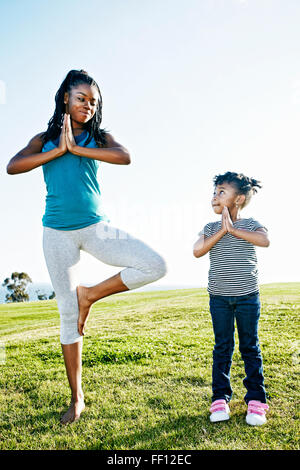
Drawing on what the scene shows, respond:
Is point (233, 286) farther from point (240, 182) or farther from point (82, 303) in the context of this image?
point (82, 303)

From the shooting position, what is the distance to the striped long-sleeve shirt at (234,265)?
11.5ft

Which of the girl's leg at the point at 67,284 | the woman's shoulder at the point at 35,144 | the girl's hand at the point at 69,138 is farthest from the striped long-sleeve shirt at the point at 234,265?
the woman's shoulder at the point at 35,144

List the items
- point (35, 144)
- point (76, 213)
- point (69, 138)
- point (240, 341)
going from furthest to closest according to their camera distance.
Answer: point (240, 341) < point (35, 144) < point (76, 213) < point (69, 138)

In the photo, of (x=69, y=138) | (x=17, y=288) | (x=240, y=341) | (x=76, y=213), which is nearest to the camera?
(x=69, y=138)

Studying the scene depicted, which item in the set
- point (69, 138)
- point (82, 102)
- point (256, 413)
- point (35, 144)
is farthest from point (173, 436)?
point (82, 102)

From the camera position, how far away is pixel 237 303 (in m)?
3.50

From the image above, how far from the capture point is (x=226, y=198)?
12.3 feet

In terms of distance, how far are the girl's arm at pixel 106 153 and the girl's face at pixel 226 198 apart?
104 cm

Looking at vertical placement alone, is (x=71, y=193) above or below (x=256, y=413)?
above

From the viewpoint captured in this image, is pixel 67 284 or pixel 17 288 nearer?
pixel 67 284

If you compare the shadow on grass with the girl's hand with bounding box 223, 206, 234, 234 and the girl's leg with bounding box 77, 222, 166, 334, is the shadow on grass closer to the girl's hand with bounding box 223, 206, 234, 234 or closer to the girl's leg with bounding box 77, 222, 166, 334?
the girl's leg with bounding box 77, 222, 166, 334

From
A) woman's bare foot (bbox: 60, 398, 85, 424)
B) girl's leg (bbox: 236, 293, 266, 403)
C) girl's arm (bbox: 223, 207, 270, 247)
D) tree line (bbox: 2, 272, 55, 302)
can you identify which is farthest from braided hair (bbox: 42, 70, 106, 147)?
tree line (bbox: 2, 272, 55, 302)

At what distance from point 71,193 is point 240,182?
1.67 m

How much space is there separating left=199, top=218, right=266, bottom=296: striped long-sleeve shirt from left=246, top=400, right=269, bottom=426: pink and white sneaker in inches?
39.3
